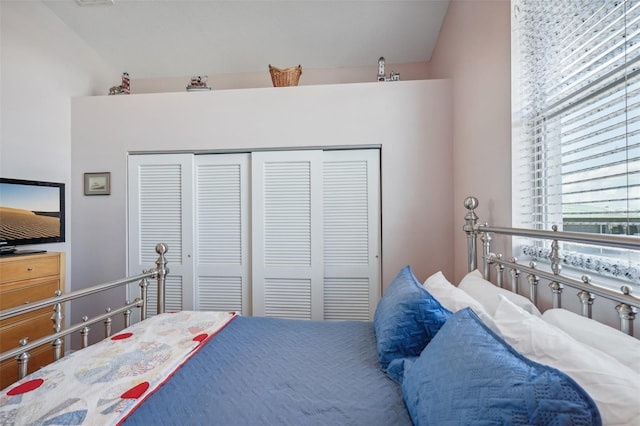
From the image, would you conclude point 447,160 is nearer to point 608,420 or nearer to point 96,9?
point 608,420

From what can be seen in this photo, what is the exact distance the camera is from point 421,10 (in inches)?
98.0

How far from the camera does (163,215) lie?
2674mm

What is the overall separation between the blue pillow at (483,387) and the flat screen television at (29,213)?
9.28ft

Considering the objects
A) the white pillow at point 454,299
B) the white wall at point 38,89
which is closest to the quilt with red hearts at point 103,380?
the white pillow at point 454,299

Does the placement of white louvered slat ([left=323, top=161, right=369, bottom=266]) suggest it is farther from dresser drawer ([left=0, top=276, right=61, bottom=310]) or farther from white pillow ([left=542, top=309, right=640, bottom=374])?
dresser drawer ([left=0, top=276, right=61, bottom=310])

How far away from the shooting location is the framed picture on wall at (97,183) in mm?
2668

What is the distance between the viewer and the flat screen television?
6.82 feet

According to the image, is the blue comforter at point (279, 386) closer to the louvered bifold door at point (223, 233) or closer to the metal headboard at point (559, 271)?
the metal headboard at point (559, 271)

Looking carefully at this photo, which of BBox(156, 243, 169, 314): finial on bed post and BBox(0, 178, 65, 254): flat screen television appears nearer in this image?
BBox(156, 243, 169, 314): finial on bed post

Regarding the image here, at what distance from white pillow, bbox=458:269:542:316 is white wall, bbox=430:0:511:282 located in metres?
0.35

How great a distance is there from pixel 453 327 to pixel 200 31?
3.23m

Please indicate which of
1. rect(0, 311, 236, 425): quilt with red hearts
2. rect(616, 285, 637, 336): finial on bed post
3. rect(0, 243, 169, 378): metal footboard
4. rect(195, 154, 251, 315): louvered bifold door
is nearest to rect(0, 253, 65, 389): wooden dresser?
rect(0, 243, 169, 378): metal footboard

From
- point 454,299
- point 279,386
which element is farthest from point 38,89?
point 454,299

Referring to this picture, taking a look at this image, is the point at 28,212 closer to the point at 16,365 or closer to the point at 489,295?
the point at 16,365
